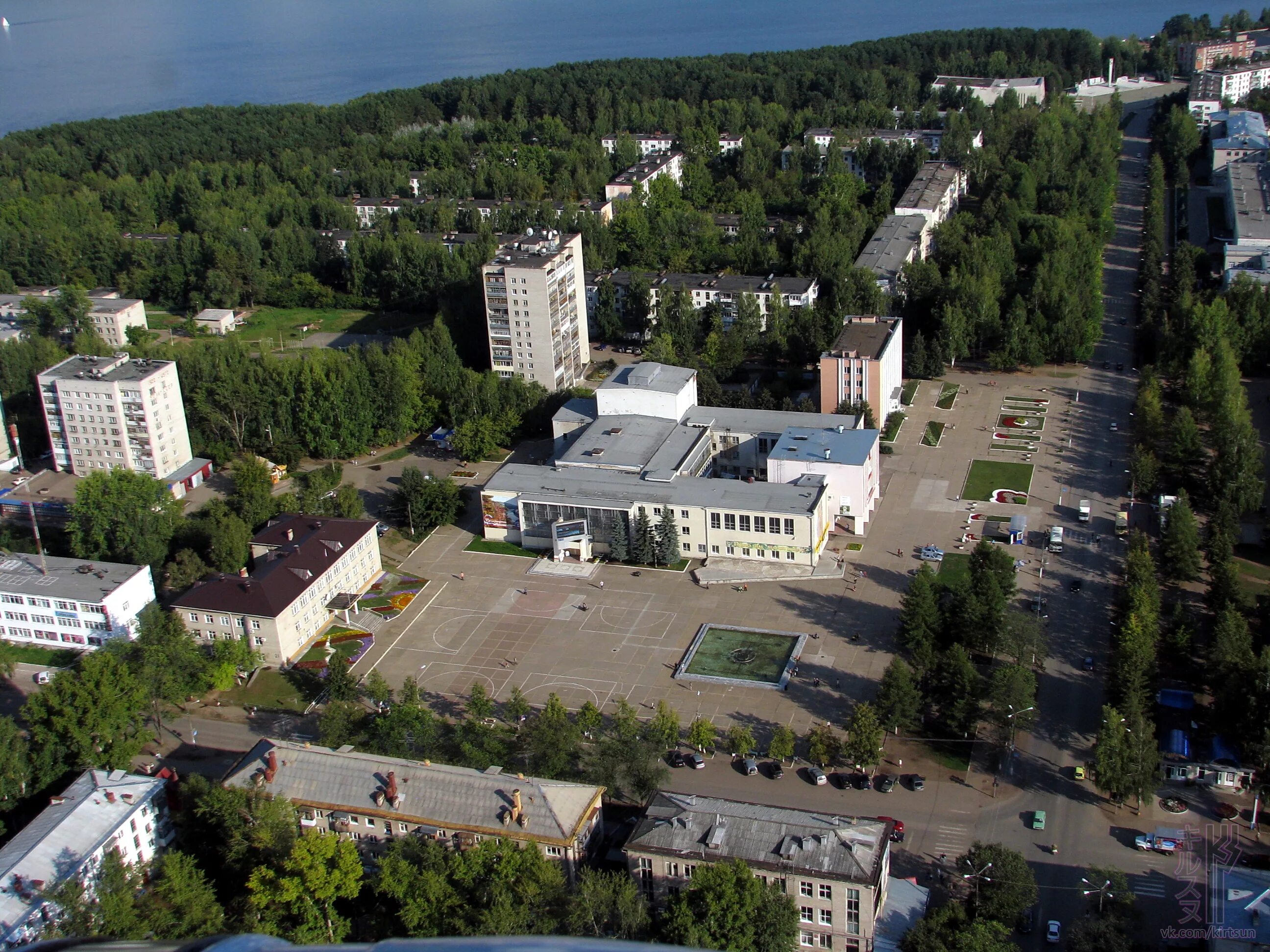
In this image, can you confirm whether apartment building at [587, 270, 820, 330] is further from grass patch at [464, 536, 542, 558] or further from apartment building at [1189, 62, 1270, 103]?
apartment building at [1189, 62, 1270, 103]

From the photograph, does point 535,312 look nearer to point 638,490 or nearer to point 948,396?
point 638,490

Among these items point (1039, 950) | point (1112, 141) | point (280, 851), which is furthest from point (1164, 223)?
point (280, 851)

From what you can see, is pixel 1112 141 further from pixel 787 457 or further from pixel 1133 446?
pixel 787 457

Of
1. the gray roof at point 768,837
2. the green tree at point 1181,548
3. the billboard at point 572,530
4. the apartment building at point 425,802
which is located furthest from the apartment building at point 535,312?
the gray roof at point 768,837

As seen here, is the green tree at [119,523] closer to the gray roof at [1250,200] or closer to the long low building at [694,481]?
the long low building at [694,481]

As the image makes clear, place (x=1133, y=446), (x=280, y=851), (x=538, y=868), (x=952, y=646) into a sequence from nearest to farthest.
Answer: (x=538, y=868) → (x=280, y=851) → (x=952, y=646) → (x=1133, y=446)

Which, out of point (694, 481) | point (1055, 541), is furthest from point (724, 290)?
point (1055, 541)

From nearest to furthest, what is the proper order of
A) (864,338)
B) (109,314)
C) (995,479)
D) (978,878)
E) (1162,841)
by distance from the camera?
(978,878) < (1162,841) < (995,479) < (864,338) < (109,314)
